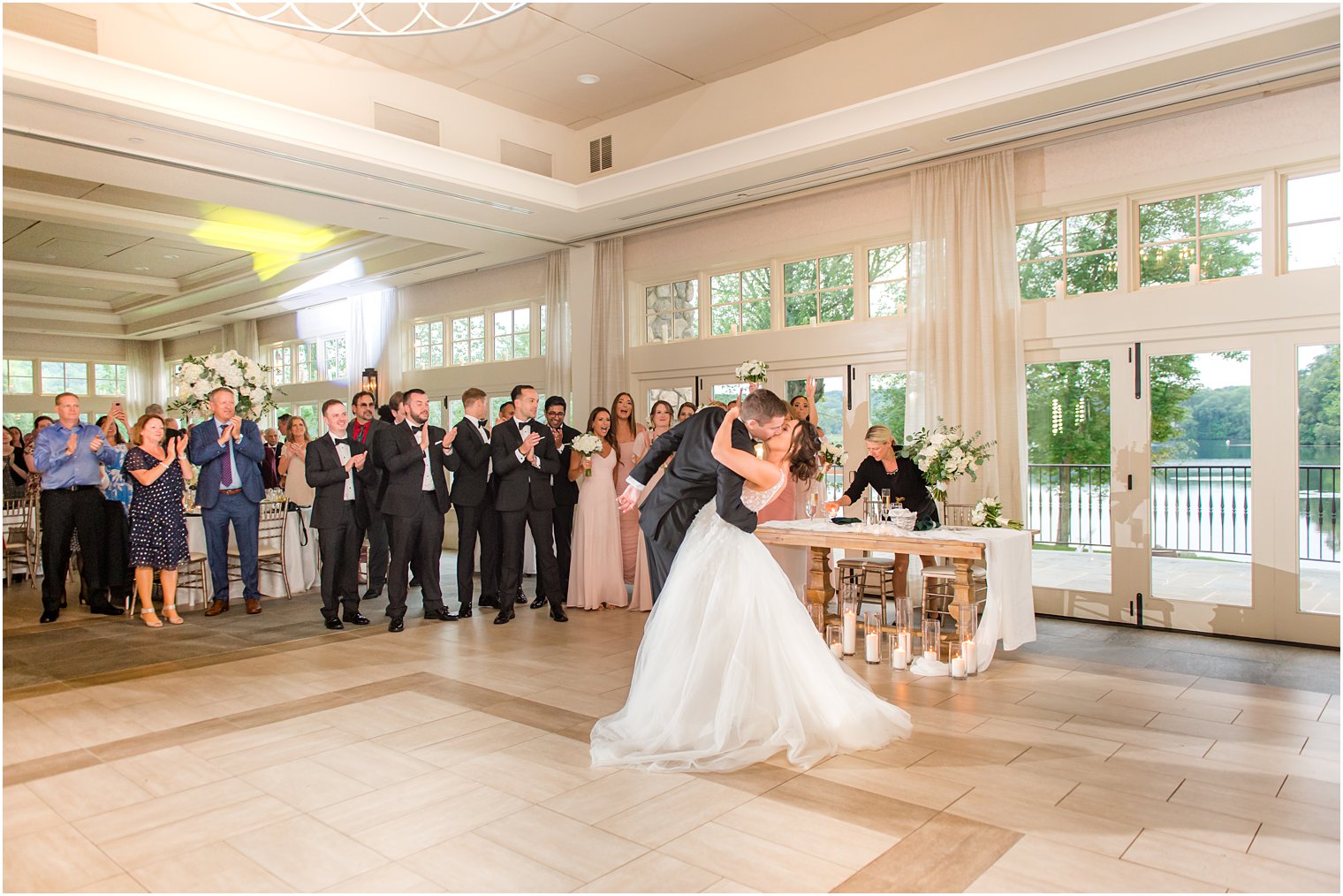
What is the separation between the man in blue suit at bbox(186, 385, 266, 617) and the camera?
7418 millimetres

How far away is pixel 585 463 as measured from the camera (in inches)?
306

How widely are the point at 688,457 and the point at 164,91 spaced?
466cm

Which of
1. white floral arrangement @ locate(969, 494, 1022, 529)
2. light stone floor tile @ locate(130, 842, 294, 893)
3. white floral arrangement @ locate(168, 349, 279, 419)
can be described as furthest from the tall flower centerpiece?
white floral arrangement @ locate(168, 349, 279, 419)

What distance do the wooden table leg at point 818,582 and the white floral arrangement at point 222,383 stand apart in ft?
15.7

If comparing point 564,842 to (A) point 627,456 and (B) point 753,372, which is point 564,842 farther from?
(A) point 627,456

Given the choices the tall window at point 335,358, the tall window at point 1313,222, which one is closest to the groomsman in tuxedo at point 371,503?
the tall window at point 335,358

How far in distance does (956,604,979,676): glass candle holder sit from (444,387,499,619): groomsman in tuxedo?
12.8 ft

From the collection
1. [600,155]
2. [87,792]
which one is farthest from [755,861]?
[600,155]

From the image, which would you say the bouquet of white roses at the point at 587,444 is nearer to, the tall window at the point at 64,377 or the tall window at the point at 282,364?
the tall window at the point at 282,364

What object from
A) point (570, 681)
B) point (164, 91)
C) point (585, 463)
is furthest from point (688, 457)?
point (164, 91)

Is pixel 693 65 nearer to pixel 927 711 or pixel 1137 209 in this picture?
pixel 1137 209

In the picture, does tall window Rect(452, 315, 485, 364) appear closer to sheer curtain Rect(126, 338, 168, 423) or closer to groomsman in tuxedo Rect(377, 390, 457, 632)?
groomsman in tuxedo Rect(377, 390, 457, 632)

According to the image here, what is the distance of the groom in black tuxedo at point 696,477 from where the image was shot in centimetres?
418

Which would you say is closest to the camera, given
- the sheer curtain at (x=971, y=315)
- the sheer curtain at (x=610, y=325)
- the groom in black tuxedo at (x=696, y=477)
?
the groom in black tuxedo at (x=696, y=477)
